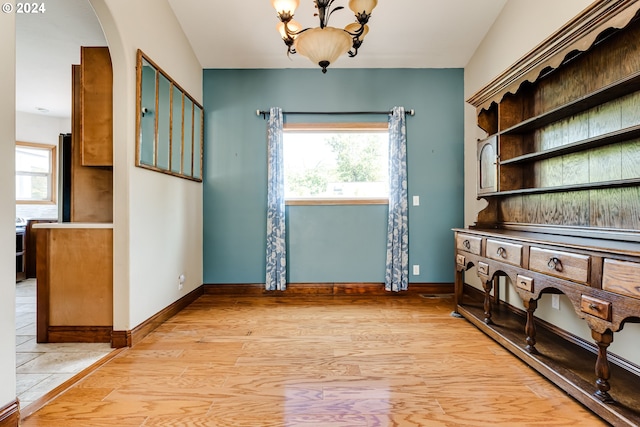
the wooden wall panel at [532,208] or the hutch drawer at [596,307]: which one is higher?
the wooden wall panel at [532,208]

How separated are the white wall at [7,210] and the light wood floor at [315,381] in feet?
1.09

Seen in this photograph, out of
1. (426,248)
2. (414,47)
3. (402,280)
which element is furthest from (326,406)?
(414,47)

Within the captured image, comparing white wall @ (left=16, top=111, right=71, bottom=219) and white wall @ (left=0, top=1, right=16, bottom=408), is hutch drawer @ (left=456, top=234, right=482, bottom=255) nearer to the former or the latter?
white wall @ (left=0, top=1, right=16, bottom=408)

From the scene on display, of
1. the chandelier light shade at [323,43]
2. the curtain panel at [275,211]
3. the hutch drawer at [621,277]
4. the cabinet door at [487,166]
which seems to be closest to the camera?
the hutch drawer at [621,277]

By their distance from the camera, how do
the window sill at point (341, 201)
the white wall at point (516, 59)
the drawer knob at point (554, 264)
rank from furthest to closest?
1. the window sill at point (341, 201)
2. the white wall at point (516, 59)
3. the drawer knob at point (554, 264)

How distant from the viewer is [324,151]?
13.3 feet

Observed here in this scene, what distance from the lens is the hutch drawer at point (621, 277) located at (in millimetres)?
1368

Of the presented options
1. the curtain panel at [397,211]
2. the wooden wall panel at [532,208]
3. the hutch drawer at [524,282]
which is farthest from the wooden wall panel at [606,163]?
the curtain panel at [397,211]

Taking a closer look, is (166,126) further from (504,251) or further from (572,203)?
(572,203)

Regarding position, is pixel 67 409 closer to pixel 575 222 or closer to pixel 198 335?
pixel 198 335

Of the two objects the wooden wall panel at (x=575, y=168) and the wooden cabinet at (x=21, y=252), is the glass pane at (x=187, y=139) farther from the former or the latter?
the wooden wall panel at (x=575, y=168)

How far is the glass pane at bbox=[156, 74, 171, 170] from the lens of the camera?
112 inches

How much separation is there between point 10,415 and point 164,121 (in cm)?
230

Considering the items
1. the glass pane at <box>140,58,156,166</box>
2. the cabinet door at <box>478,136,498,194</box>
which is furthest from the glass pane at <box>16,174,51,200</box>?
the cabinet door at <box>478,136,498,194</box>
